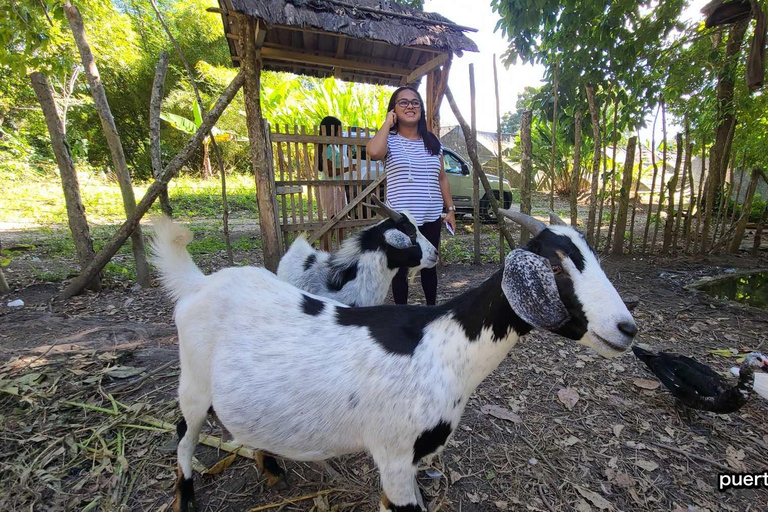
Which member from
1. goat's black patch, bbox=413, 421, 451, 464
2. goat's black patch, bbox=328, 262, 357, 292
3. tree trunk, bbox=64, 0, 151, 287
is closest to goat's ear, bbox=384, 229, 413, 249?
goat's black patch, bbox=328, 262, 357, 292

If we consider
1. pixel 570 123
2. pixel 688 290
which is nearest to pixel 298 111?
pixel 570 123

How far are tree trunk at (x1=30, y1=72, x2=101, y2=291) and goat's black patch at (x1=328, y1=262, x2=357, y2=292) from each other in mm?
3715

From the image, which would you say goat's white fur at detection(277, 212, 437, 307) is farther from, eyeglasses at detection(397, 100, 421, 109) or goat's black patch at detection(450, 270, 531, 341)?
goat's black patch at detection(450, 270, 531, 341)

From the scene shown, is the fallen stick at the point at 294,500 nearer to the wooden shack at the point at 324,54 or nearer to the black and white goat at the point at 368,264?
the black and white goat at the point at 368,264

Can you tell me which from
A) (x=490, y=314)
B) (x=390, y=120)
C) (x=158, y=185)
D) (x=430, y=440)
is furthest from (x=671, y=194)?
(x=158, y=185)

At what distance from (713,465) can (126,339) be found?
4754 mm

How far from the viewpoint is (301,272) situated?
3031 millimetres

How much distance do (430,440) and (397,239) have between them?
1628 mm

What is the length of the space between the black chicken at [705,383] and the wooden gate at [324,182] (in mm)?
4038

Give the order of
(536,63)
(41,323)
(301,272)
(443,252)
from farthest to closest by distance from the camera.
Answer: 1. (443,252)
2. (536,63)
3. (41,323)
4. (301,272)

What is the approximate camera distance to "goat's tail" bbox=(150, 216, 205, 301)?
1.95m

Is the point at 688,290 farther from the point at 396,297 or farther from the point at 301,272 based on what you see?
the point at 301,272

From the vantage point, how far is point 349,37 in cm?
416

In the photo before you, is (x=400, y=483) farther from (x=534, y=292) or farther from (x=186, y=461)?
(x=186, y=461)
